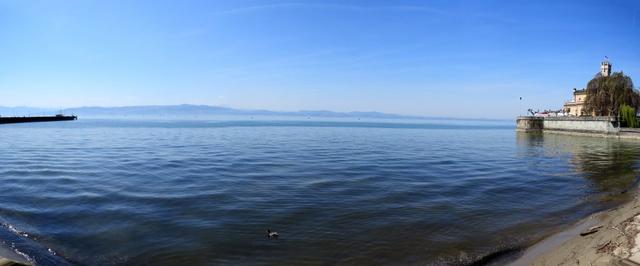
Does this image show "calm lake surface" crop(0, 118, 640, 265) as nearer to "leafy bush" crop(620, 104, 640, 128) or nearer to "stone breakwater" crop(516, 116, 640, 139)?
"stone breakwater" crop(516, 116, 640, 139)

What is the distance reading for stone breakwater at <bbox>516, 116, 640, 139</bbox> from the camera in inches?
2709

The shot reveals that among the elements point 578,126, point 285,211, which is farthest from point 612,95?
point 285,211

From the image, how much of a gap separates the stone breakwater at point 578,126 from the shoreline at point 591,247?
224ft

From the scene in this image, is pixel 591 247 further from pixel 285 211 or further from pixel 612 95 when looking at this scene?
pixel 612 95

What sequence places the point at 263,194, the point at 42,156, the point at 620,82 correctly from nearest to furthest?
the point at 263,194, the point at 42,156, the point at 620,82

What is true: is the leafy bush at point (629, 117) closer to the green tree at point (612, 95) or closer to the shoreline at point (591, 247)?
the green tree at point (612, 95)

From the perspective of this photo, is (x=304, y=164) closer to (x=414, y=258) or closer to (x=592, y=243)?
(x=414, y=258)

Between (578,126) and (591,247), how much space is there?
82.9 meters

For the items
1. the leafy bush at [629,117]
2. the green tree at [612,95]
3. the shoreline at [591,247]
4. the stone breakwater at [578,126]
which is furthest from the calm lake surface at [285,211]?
the green tree at [612,95]

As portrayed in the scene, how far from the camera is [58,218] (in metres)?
14.5

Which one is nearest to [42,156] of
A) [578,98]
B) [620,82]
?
[620,82]

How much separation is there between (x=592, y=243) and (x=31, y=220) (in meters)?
17.7

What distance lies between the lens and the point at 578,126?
7919 cm

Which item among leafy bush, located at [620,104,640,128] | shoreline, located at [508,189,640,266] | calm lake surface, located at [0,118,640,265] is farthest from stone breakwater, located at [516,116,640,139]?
shoreline, located at [508,189,640,266]
